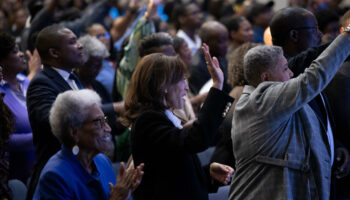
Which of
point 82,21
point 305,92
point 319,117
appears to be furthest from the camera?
point 82,21

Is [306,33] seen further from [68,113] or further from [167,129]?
[68,113]

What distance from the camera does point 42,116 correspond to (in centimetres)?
309

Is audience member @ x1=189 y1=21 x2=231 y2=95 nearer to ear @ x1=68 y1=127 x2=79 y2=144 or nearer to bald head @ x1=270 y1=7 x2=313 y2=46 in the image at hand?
bald head @ x1=270 y1=7 x2=313 y2=46

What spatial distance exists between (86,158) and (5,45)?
1439mm

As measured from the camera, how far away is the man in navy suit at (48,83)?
3109mm

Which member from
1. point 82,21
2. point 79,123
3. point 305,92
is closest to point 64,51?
point 79,123

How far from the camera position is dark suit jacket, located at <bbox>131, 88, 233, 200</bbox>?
2.40 m

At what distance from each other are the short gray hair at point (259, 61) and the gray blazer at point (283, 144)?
0.10 metres

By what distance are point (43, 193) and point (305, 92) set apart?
1.20 meters

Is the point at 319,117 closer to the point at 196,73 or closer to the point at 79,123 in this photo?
the point at 79,123

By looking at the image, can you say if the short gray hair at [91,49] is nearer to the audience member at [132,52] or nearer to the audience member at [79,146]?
the audience member at [132,52]

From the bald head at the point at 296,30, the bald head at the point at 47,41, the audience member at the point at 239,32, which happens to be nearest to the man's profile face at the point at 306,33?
the bald head at the point at 296,30

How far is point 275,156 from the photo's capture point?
7.67 feet

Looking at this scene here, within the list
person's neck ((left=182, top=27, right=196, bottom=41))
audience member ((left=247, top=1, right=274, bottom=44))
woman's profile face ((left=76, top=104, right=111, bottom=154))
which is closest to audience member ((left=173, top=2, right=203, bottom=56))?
person's neck ((left=182, top=27, right=196, bottom=41))
